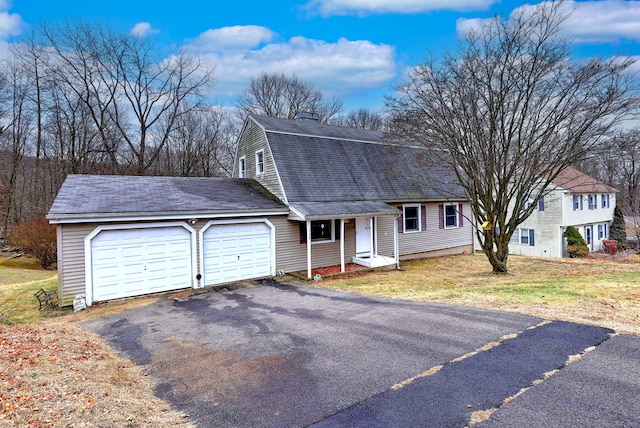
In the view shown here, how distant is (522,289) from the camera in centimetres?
983

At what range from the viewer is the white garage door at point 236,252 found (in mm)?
12312

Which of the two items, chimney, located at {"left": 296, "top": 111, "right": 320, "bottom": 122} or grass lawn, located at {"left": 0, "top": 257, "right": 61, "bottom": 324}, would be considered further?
chimney, located at {"left": 296, "top": 111, "right": 320, "bottom": 122}

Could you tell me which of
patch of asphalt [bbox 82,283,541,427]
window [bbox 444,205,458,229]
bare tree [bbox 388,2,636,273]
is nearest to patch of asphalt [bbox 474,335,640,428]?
patch of asphalt [bbox 82,283,541,427]

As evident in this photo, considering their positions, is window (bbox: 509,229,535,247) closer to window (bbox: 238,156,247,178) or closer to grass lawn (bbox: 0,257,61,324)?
window (bbox: 238,156,247,178)

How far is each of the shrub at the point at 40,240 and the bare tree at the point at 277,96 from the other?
20.9 m

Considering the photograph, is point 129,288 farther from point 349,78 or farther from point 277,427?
point 349,78

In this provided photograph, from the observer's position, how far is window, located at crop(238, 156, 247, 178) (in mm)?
17603

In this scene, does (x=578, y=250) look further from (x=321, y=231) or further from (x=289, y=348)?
(x=289, y=348)

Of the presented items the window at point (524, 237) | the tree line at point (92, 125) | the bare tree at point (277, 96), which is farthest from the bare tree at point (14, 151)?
the window at point (524, 237)

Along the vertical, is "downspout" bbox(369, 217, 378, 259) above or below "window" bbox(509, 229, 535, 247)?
above

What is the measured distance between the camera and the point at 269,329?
7.25 meters

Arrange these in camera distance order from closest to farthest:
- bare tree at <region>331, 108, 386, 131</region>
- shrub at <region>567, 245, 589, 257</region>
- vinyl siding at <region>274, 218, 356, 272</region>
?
vinyl siding at <region>274, 218, 356, 272</region>
shrub at <region>567, 245, 589, 257</region>
bare tree at <region>331, 108, 386, 131</region>

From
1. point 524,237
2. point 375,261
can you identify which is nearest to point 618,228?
point 524,237

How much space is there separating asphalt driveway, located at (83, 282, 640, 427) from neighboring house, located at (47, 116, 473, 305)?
2.66m
